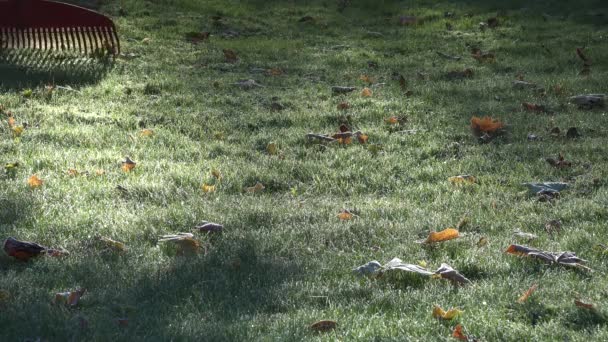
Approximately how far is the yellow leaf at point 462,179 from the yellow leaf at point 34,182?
2611mm

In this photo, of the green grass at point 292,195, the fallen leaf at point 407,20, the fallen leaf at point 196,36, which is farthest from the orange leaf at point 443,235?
the fallen leaf at point 407,20

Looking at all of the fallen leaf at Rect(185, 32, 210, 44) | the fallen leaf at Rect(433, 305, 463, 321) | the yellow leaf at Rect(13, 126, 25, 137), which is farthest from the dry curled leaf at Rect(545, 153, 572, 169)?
the fallen leaf at Rect(185, 32, 210, 44)

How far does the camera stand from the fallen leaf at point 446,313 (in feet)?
11.4

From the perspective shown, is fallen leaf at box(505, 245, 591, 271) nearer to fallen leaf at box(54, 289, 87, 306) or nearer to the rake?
fallen leaf at box(54, 289, 87, 306)

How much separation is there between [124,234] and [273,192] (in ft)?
4.29

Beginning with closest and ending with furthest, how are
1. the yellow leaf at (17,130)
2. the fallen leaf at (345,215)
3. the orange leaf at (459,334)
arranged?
the orange leaf at (459,334) < the fallen leaf at (345,215) < the yellow leaf at (17,130)

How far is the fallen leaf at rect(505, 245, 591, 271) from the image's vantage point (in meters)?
4.09

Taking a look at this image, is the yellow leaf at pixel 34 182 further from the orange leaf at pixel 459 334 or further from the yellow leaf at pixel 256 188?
the orange leaf at pixel 459 334

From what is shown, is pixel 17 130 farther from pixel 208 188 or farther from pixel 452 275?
pixel 452 275

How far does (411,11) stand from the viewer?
13.6m

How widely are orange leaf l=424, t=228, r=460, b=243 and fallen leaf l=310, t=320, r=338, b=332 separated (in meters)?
1.17

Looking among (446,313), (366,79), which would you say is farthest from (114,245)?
(366,79)

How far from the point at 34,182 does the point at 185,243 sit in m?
1.46

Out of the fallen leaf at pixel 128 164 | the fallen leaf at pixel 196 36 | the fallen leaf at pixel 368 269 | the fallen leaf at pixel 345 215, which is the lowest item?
the fallen leaf at pixel 196 36
